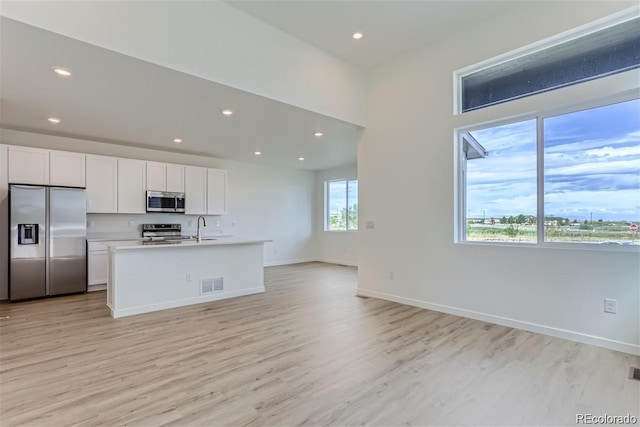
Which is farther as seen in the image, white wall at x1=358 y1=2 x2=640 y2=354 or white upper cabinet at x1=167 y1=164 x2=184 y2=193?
white upper cabinet at x1=167 y1=164 x2=184 y2=193

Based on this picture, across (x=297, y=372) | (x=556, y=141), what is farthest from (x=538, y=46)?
(x=297, y=372)

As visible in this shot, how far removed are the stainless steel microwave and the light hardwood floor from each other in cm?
253

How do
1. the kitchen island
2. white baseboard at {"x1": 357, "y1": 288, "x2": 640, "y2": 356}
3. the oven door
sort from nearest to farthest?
white baseboard at {"x1": 357, "y1": 288, "x2": 640, "y2": 356} → the kitchen island → the oven door

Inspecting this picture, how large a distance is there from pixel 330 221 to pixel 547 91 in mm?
6219

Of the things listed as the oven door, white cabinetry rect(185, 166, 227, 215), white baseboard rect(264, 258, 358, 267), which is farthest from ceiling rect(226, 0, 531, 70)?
white baseboard rect(264, 258, 358, 267)

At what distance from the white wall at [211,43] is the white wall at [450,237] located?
91 centimetres

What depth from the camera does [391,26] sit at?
369 cm

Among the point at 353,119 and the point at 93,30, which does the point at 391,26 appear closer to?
the point at 353,119

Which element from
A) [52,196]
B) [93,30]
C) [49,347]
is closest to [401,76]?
[93,30]

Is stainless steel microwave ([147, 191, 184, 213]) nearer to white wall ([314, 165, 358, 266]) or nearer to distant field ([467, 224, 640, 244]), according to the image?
white wall ([314, 165, 358, 266])

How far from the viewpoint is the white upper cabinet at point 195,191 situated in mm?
6496

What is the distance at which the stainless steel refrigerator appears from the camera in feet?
15.0

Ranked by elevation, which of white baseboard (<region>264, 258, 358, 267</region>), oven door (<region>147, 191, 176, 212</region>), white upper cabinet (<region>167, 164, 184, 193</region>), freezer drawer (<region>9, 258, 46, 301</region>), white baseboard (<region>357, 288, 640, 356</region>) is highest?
white upper cabinet (<region>167, 164, 184, 193</region>)
